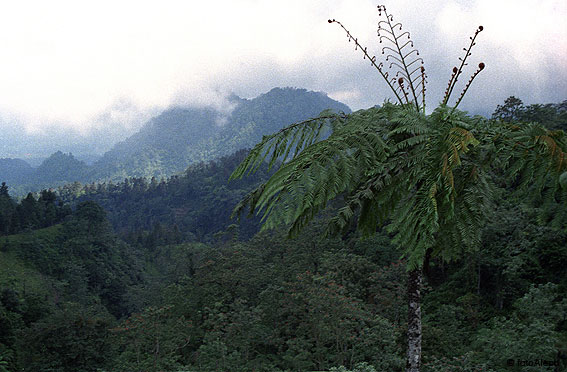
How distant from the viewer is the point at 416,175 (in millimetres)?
2732

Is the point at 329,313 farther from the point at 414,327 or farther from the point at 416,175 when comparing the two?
the point at 416,175

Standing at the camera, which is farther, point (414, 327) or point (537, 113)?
point (537, 113)

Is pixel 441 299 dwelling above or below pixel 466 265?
below

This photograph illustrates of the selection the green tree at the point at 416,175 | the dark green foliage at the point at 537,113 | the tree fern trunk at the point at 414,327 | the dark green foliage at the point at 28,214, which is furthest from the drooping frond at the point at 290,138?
the dark green foliage at the point at 28,214

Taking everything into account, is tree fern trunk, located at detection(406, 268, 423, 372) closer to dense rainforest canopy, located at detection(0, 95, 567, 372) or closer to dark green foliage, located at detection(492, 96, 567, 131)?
dense rainforest canopy, located at detection(0, 95, 567, 372)

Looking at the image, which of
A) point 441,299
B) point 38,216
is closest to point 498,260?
point 441,299

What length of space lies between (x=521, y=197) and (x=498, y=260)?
593 inches

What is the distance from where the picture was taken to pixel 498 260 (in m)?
15.5

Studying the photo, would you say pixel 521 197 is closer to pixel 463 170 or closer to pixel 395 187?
→ pixel 463 170

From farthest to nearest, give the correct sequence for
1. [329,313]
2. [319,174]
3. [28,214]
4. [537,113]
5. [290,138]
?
[28,214], [537,113], [329,313], [290,138], [319,174]

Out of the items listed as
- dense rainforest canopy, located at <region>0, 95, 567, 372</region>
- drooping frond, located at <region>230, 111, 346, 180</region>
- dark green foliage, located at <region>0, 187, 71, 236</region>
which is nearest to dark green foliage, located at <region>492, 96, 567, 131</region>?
dense rainforest canopy, located at <region>0, 95, 567, 372</region>

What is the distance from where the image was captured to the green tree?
2.43 m


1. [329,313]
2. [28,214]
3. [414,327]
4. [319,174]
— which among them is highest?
[28,214]

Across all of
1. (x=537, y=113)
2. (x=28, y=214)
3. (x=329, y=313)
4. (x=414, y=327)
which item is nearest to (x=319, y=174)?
(x=414, y=327)
